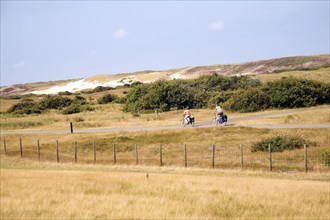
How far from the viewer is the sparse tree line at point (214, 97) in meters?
65.4

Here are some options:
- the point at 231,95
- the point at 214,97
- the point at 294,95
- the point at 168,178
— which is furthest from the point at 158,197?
the point at 214,97

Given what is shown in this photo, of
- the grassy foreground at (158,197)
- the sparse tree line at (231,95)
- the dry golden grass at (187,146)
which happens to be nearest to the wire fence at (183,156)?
the dry golden grass at (187,146)

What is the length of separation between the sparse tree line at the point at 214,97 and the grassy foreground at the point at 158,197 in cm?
4024

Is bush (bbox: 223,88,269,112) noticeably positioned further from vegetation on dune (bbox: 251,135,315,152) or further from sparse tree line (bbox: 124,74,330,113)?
vegetation on dune (bbox: 251,135,315,152)

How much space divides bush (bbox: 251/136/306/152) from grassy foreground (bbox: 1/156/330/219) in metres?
8.35

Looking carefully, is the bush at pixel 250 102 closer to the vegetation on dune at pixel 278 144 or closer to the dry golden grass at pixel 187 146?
the dry golden grass at pixel 187 146

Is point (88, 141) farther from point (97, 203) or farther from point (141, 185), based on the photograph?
point (97, 203)

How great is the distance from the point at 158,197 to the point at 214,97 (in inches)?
2515

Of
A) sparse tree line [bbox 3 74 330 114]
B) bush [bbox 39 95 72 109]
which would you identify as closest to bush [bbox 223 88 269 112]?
sparse tree line [bbox 3 74 330 114]

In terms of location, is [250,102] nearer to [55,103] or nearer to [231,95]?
[231,95]

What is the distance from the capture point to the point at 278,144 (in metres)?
35.4

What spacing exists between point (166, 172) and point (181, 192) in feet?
30.9

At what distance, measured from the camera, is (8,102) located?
123562 mm

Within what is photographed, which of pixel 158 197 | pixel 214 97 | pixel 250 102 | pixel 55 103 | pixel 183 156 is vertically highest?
pixel 214 97
